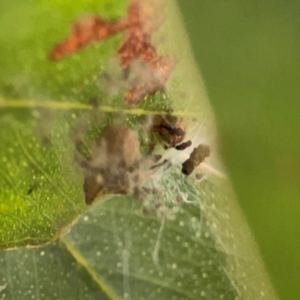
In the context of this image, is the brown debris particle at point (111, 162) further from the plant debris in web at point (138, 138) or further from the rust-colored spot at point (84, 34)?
the rust-colored spot at point (84, 34)

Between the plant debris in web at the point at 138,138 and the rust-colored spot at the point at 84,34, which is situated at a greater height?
the rust-colored spot at the point at 84,34

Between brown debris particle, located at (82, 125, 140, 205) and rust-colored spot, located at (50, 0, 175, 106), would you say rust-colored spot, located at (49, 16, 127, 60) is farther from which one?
brown debris particle, located at (82, 125, 140, 205)

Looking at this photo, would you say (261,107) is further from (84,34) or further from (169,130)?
(84,34)

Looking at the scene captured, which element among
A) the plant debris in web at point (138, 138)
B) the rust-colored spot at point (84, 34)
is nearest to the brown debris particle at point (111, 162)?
the plant debris in web at point (138, 138)

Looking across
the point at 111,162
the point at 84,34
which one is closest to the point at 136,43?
the point at 84,34

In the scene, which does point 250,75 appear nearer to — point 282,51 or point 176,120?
point 282,51

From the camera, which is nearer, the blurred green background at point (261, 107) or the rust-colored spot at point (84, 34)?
the rust-colored spot at point (84, 34)
